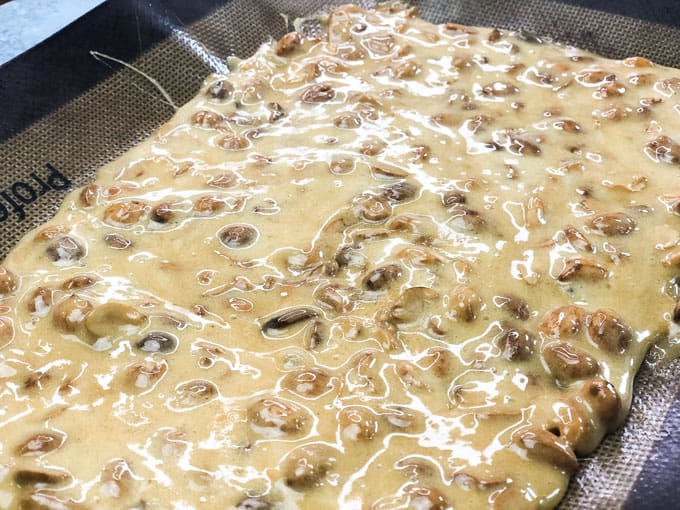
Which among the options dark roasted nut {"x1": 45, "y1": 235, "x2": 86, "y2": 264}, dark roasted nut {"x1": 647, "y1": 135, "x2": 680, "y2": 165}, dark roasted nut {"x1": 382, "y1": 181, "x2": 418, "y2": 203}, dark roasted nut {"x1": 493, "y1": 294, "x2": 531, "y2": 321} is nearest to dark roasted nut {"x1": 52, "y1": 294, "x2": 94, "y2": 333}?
dark roasted nut {"x1": 45, "y1": 235, "x2": 86, "y2": 264}

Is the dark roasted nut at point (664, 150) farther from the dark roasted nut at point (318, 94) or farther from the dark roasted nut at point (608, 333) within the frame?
the dark roasted nut at point (318, 94)

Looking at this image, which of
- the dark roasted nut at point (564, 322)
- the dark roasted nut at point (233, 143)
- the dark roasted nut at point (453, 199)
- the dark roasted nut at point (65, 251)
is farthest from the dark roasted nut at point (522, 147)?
the dark roasted nut at point (65, 251)

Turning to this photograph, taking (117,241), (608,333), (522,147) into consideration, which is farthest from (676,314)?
(117,241)

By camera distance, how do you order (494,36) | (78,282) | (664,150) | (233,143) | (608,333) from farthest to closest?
(494,36), (233,143), (664,150), (78,282), (608,333)

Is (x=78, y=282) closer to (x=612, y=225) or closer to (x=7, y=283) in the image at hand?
(x=7, y=283)

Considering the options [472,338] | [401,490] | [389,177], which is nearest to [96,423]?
[401,490]

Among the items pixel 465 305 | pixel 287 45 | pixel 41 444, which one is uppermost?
pixel 287 45

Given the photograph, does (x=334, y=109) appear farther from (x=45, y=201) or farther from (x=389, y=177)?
(x=45, y=201)
